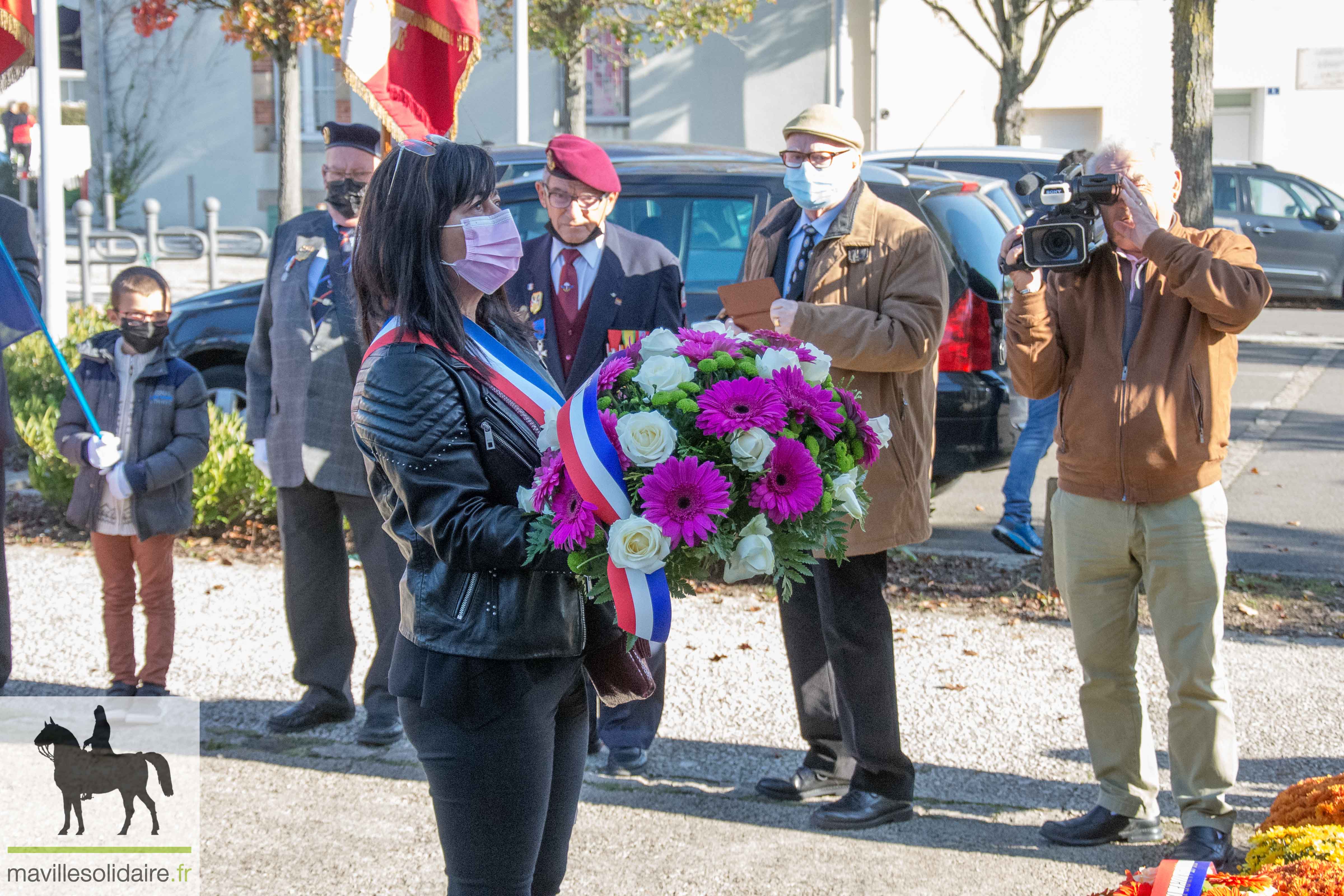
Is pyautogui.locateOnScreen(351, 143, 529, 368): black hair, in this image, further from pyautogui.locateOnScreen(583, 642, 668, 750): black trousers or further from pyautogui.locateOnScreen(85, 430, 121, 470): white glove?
pyautogui.locateOnScreen(85, 430, 121, 470): white glove

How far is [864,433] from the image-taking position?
255 centimetres

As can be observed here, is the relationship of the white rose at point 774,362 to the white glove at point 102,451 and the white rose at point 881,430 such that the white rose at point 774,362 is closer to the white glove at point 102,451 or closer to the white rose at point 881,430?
the white rose at point 881,430

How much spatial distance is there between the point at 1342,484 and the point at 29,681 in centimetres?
792

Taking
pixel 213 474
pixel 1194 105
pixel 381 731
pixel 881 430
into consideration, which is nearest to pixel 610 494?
pixel 881 430

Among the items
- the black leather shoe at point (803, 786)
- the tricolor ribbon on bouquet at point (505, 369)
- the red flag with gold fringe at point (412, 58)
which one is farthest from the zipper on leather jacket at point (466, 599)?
the red flag with gold fringe at point (412, 58)

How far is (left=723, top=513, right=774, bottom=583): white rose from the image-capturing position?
2275 mm

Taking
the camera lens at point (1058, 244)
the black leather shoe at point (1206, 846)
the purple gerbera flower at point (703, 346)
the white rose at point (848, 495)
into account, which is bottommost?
the black leather shoe at point (1206, 846)

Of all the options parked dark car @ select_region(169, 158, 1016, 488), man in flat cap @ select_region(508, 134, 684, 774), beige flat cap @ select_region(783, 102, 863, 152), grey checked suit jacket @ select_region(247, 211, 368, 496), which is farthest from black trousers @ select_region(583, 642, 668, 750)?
parked dark car @ select_region(169, 158, 1016, 488)

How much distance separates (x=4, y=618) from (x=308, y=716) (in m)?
1.09

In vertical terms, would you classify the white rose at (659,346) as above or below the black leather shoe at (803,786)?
above

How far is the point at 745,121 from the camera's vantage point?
23.5 metres

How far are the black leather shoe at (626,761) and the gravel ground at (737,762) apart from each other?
7cm

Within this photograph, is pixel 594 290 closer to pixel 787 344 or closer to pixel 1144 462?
pixel 1144 462

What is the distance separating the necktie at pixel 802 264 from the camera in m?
4.32
